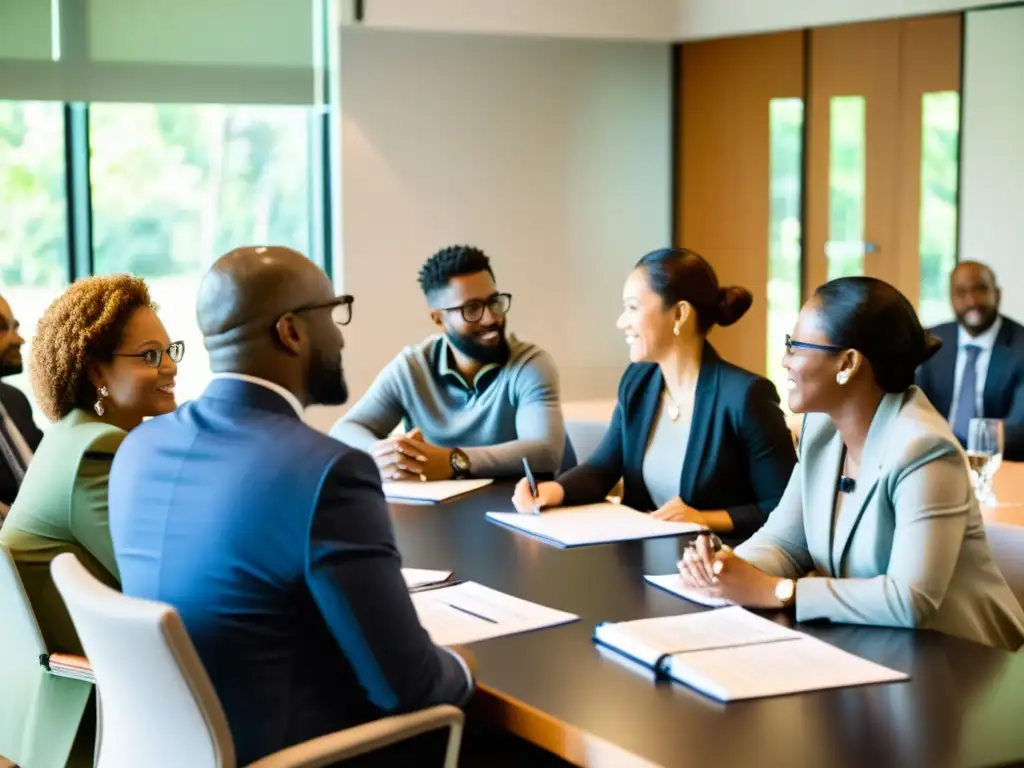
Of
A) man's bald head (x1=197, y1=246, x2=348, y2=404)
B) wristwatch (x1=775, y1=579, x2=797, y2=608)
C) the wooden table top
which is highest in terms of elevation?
man's bald head (x1=197, y1=246, x2=348, y2=404)

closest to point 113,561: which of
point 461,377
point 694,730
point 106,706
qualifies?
point 106,706

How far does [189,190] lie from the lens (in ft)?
21.4

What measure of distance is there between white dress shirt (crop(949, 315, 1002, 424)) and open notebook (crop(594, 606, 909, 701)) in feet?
11.1

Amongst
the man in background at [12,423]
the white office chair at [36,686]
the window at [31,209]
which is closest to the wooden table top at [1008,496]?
the white office chair at [36,686]

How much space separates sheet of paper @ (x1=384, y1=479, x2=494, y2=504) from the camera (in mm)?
3472

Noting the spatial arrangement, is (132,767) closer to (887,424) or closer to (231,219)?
(887,424)

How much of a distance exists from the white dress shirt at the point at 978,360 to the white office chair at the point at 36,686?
153 inches

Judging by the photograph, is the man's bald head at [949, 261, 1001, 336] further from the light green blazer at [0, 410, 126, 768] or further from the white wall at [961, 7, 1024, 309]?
the light green blazer at [0, 410, 126, 768]

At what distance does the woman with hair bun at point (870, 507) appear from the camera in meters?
2.24

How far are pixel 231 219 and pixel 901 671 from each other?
5219 millimetres

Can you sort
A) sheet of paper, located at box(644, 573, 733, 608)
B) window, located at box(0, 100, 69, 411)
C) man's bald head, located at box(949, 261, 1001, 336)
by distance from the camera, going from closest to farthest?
sheet of paper, located at box(644, 573, 733, 608) < man's bald head, located at box(949, 261, 1001, 336) < window, located at box(0, 100, 69, 411)

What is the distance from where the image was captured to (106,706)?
6.47 ft

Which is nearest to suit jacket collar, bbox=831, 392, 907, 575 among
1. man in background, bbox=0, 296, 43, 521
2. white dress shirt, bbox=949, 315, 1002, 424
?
man in background, bbox=0, 296, 43, 521

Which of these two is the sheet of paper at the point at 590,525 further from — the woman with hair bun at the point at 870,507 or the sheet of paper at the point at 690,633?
the sheet of paper at the point at 690,633
